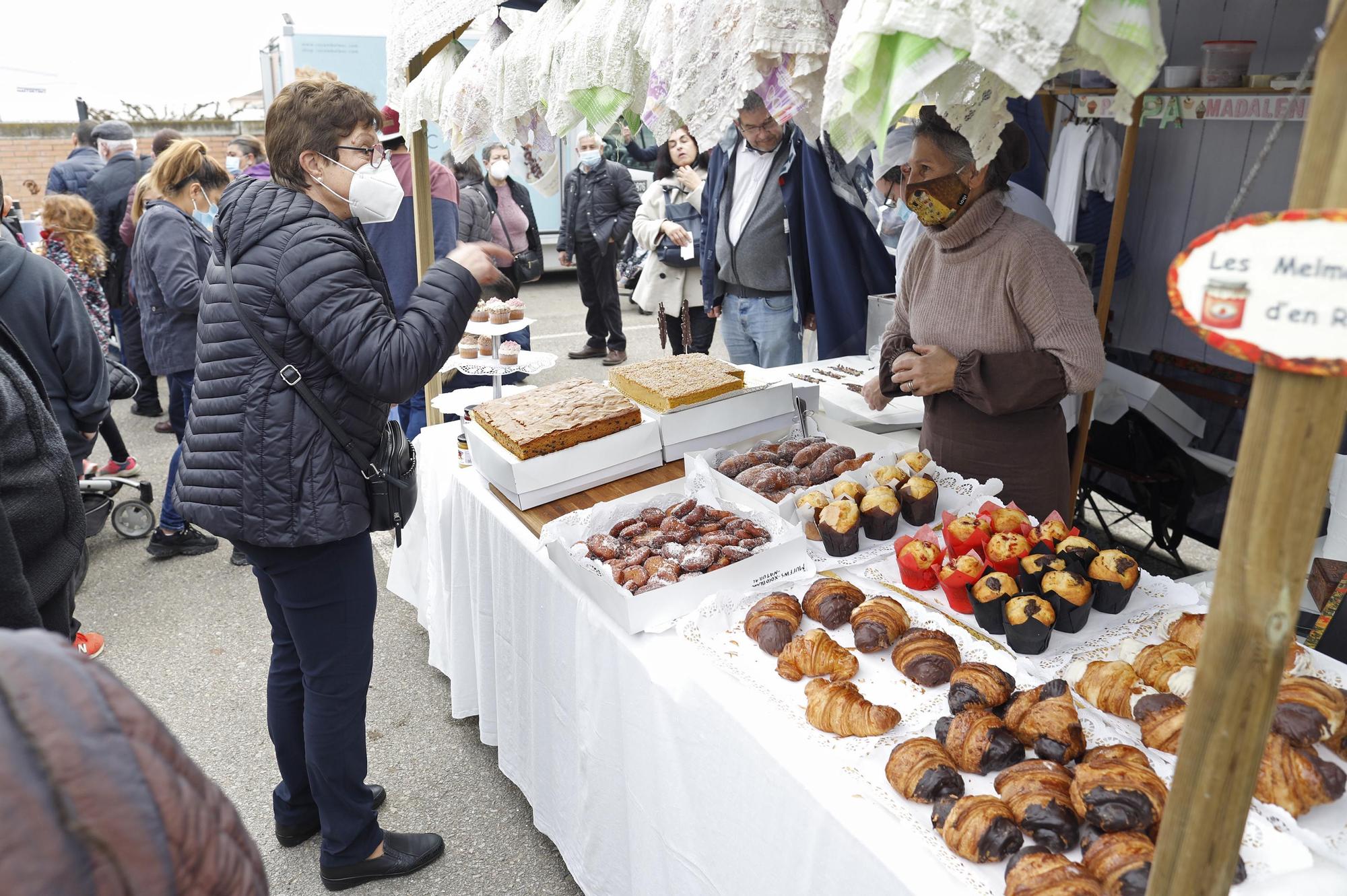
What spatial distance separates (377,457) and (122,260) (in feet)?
20.7

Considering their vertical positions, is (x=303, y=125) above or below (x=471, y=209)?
above

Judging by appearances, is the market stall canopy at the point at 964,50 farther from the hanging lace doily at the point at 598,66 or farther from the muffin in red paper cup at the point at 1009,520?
the hanging lace doily at the point at 598,66

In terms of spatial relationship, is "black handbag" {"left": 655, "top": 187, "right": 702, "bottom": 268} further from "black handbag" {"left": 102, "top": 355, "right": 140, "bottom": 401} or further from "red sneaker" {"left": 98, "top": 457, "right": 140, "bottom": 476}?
"red sneaker" {"left": 98, "top": 457, "right": 140, "bottom": 476}

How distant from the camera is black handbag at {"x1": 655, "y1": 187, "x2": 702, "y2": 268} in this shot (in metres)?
6.11

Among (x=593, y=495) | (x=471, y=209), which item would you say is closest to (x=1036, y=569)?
(x=593, y=495)

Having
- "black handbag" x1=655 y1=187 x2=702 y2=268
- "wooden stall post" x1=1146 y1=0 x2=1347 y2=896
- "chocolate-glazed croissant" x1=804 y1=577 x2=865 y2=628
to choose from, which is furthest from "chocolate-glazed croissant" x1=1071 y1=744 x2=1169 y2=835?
"black handbag" x1=655 y1=187 x2=702 y2=268

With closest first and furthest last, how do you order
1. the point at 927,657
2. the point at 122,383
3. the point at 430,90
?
1. the point at 927,657
2. the point at 430,90
3. the point at 122,383

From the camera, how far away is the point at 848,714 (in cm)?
165

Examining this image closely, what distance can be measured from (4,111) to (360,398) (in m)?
16.1

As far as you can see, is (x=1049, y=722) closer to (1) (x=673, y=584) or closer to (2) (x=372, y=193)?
(1) (x=673, y=584)

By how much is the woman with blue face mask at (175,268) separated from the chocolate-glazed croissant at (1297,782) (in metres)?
4.61

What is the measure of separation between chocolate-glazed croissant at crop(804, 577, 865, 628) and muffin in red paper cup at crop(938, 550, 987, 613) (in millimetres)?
190

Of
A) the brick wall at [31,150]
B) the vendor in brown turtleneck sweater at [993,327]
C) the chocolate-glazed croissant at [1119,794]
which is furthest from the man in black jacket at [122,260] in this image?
the chocolate-glazed croissant at [1119,794]

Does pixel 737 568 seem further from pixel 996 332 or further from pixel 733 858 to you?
pixel 996 332
